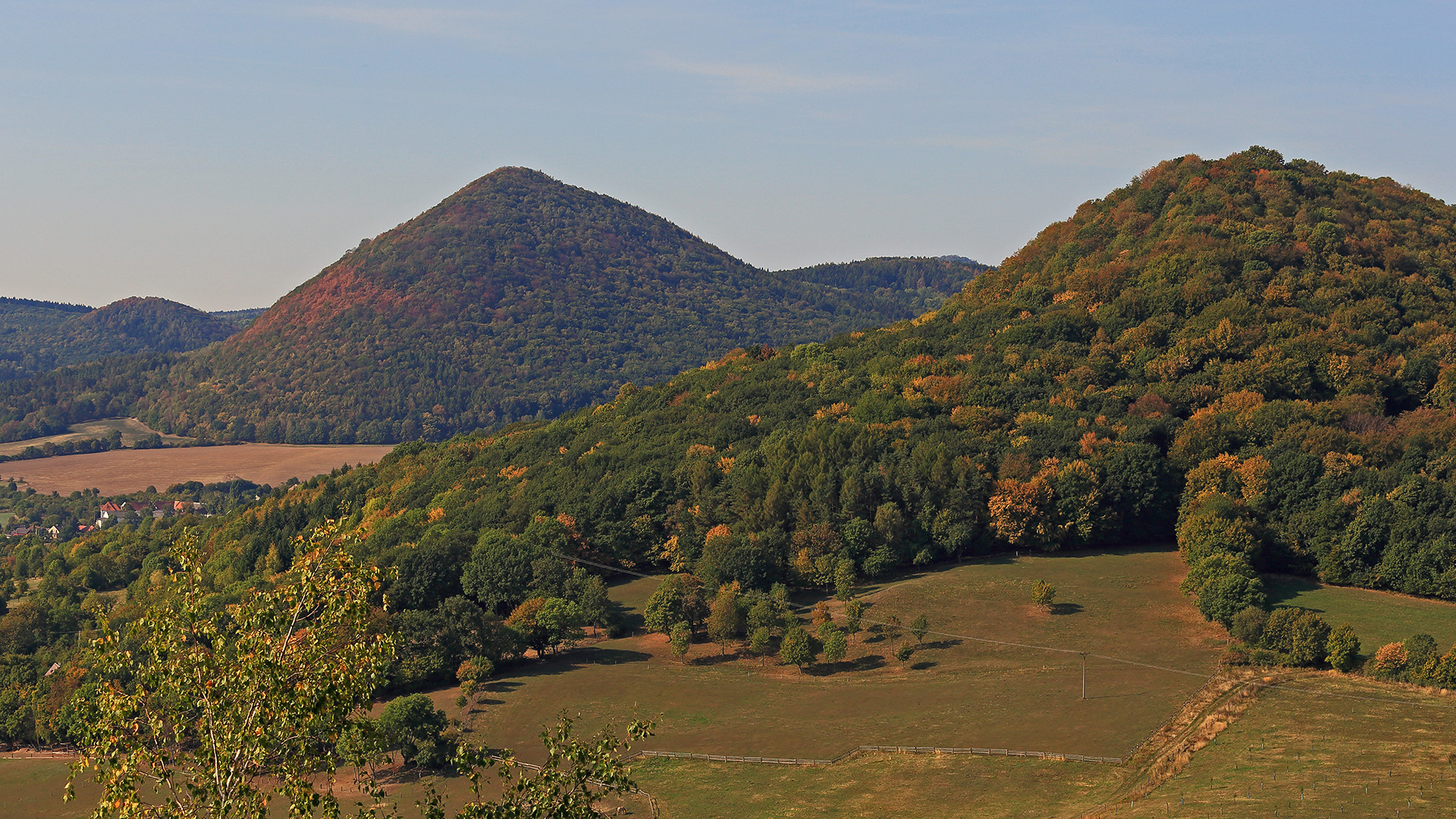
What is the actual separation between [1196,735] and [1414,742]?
31.3 ft

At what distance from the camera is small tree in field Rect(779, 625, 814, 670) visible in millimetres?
79000

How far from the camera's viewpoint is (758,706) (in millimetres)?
73312

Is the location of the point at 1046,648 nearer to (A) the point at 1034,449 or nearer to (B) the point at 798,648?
(B) the point at 798,648

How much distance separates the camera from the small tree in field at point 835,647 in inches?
3093

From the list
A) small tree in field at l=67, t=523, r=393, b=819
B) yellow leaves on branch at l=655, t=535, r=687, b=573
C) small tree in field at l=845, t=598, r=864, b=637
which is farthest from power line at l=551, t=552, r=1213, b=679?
small tree in field at l=67, t=523, r=393, b=819

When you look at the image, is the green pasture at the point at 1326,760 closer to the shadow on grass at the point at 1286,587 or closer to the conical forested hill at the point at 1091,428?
the shadow on grass at the point at 1286,587

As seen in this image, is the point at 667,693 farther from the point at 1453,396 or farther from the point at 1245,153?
the point at 1245,153

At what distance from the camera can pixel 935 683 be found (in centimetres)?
7500

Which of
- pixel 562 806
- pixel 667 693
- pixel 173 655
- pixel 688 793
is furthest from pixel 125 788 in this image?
pixel 667 693

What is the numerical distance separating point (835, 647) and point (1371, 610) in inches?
1472

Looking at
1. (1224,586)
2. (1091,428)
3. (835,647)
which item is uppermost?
(1091,428)

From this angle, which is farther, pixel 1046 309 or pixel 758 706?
pixel 1046 309

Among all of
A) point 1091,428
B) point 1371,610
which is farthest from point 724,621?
point 1371,610

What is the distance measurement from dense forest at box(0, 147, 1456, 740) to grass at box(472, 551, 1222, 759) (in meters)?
4.96
